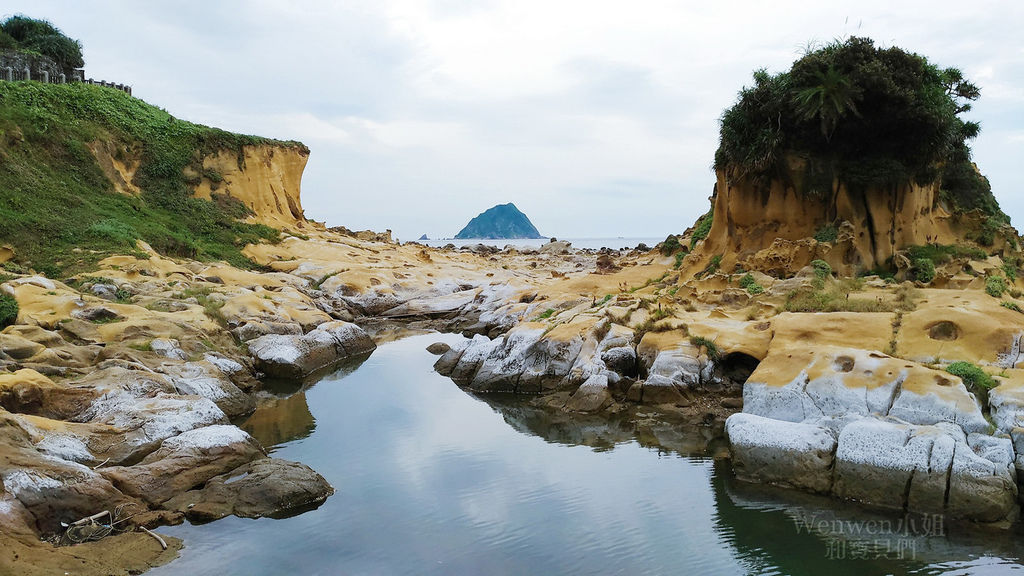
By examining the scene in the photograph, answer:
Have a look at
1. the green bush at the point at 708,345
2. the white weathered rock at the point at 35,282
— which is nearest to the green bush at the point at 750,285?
the green bush at the point at 708,345

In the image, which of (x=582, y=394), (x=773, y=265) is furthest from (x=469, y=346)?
(x=773, y=265)

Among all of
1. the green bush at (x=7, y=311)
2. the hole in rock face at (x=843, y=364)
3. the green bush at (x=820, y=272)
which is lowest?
the hole in rock face at (x=843, y=364)

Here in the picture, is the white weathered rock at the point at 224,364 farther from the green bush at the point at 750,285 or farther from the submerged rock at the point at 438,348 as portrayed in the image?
the green bush at the point at 750,285

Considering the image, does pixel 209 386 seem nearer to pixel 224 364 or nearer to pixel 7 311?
pixel 224 364

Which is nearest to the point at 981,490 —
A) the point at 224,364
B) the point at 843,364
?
the point at 843,364

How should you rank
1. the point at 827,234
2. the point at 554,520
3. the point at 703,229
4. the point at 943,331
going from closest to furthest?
the point at 554,520
the point at 943,331
the point at 827,234
the point at 703,229

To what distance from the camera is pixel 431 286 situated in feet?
125

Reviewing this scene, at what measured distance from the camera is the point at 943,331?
15250 mm

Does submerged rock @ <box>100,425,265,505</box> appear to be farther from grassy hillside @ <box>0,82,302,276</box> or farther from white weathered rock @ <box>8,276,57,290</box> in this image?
grassy hillside @ <box>0,82,302,276</box>

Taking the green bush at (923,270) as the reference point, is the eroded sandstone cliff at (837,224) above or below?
above

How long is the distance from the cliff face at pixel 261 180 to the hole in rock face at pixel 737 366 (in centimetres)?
3377

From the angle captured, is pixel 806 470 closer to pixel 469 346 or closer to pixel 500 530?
pixel 500 530

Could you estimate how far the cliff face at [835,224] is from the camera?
23188 millimetres

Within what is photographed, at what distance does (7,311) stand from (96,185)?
2080cm
